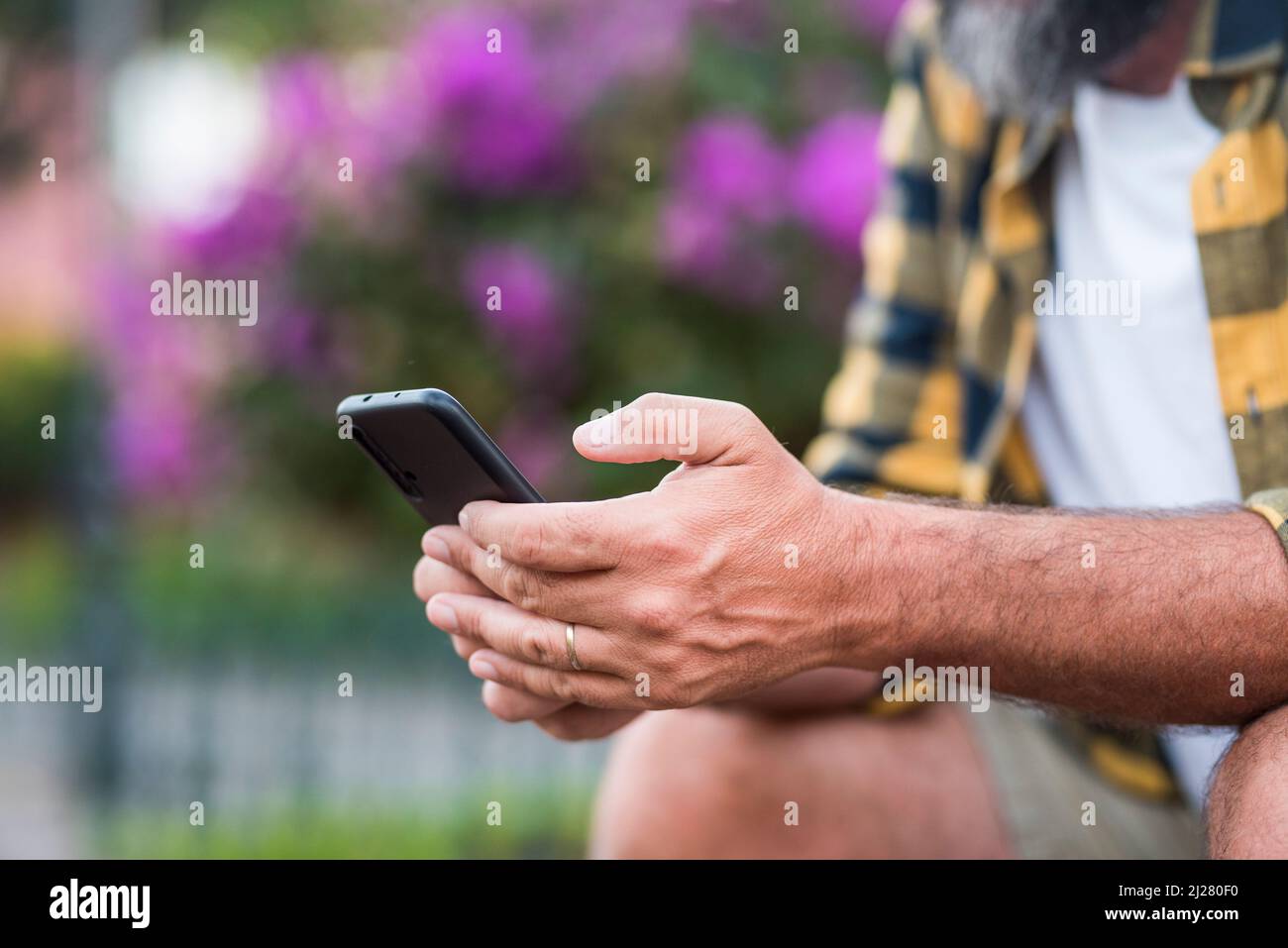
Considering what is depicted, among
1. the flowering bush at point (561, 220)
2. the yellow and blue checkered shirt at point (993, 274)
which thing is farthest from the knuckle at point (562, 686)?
the flowering bush at point (561, 220)

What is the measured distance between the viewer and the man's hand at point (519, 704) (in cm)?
129

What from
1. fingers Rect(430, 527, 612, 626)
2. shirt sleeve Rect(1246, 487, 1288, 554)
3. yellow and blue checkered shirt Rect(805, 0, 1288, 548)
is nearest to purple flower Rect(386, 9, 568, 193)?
yellow and blue checkered shirt Rect(805, 0, 1288, 548)

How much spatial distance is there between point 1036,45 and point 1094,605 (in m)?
0.84

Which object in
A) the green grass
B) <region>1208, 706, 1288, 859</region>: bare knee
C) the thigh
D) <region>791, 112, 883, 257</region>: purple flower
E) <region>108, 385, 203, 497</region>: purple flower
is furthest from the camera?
<region>108, 385, 203, 497</region>: purple flower

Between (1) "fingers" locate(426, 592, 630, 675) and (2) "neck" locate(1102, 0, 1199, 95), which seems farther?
(2) "neck" locate(1102, 0, 1199, 95)

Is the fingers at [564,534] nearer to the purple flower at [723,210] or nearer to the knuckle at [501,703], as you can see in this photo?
the knuckle at [501,703]

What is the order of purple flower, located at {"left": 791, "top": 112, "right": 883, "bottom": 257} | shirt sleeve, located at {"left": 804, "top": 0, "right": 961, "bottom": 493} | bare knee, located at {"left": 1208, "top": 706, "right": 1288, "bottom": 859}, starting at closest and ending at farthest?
1. bare knee, located at {"left": 1208, "top": 706, "right": 1288, "bottom": 859}
2. shirt sleeve, located at {"left": 804, "top": 0, "right": 961, "bottom": 493}
3. purple flower, located at {"left": 791, "top": 112, "right": 883, "bottom": 257}

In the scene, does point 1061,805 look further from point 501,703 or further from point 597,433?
point 597,433

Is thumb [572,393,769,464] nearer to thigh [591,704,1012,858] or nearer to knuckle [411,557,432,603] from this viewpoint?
knuckle [411,557,432,603]

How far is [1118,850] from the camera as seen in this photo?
70.4 inches

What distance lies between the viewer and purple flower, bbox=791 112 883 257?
2967mm

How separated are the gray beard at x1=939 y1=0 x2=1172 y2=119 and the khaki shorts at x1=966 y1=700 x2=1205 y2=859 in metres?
0.80

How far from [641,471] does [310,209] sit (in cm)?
108
